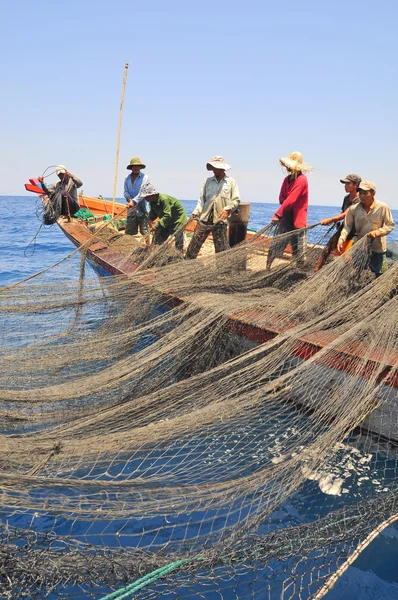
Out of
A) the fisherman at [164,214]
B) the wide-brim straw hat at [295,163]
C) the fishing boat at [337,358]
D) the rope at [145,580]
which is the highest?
the wide-brim straw hat at [295,163]

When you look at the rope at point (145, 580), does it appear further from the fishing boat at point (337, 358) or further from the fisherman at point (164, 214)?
the fisherman at point (164, 214)

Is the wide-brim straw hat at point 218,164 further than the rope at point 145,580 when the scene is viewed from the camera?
Yes

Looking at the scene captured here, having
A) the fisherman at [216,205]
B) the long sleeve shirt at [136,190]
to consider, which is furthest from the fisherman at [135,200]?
the fisherman at [216,205]

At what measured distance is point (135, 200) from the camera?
26.4 ft

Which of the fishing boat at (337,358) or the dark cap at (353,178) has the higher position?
the dark cap at (353,178)

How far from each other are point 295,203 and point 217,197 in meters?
1.00

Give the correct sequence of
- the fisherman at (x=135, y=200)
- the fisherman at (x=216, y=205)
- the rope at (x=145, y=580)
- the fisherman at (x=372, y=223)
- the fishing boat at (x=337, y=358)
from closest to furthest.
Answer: the rope at (x=145, y=580)
the fishing boat at (x=337, y=358)
the fisherman at (x=372, y=223)
the fisherman at (x=216, y=205)
the fisherman at (x=135, y=200)

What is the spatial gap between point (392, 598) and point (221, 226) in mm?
4720

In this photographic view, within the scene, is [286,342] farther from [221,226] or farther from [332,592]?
[221,226]

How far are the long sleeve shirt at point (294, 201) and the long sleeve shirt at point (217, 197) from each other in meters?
0.60

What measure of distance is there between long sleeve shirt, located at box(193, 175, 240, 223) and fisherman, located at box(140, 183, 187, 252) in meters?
0.41

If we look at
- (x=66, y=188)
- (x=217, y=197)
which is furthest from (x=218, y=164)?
(x=66, y=188)

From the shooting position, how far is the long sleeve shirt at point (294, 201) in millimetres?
6375

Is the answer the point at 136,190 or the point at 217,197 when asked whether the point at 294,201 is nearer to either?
the point at 217,197
